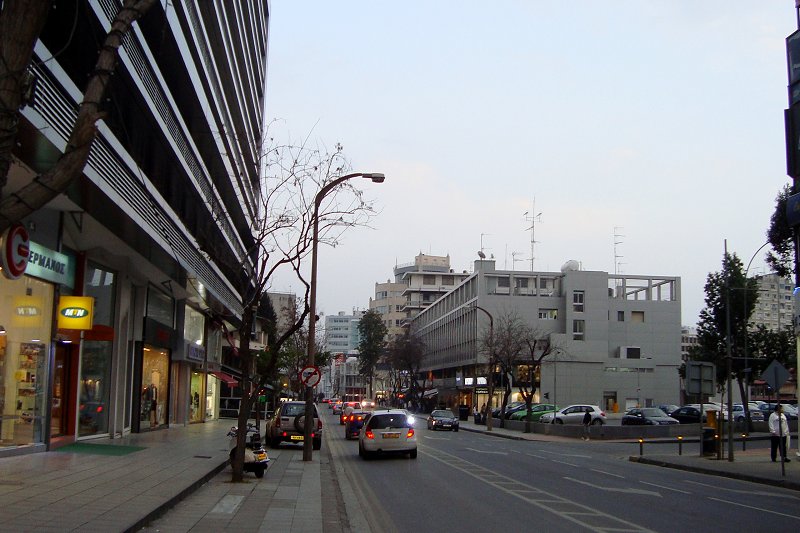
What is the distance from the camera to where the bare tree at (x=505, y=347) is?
183 feet

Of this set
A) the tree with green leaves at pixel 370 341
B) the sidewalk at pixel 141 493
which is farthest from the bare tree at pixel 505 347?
the tree with green leaves at pixel 370 341

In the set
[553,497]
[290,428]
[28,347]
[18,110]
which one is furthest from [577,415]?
[18,110]

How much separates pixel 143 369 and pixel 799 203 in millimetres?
25064

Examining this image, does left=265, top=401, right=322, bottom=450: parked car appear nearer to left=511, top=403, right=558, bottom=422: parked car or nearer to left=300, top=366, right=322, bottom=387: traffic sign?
left=300, top=366, right=322, bottom=387: traffic sign

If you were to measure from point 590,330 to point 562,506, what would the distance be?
69.8 m

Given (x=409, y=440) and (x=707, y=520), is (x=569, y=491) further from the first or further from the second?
(x=409, y=440)

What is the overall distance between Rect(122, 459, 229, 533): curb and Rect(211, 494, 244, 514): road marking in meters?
0.66

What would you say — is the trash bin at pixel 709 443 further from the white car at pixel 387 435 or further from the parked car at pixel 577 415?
the parked car at pixel 577 415

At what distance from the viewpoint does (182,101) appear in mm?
30781

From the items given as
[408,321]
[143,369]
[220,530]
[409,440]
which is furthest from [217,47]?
[408,321]

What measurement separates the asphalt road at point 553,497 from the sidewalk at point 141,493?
1353 mm

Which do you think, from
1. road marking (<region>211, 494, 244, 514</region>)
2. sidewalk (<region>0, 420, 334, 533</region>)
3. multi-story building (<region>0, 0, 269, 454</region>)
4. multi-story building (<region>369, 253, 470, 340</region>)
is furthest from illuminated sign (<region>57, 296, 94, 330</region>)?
multi-story building (<region>369, 253, 470, 340</region>)

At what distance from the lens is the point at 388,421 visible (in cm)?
2612

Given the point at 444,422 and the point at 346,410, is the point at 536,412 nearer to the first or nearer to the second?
the point at 444,422
